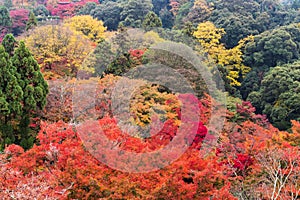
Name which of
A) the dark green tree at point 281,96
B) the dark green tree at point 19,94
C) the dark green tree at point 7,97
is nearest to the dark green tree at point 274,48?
the dark green tree at point 281,96

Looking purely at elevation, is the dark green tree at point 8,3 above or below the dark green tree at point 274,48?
below

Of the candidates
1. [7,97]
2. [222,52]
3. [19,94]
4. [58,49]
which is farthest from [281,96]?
[7,97]

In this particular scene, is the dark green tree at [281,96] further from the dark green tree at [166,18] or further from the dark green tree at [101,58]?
the dark green tree at [166,18]

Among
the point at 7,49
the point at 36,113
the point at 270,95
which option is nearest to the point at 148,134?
the point at 36,113

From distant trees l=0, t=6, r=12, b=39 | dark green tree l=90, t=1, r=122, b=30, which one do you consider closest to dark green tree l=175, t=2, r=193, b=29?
dark green tree l=90, t=1, r=122, b=30

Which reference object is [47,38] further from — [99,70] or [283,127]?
[283,127]

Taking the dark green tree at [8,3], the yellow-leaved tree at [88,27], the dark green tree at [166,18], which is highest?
the yellow-leaved tree at [88,27]

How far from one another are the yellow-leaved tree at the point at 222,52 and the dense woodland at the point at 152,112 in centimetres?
9

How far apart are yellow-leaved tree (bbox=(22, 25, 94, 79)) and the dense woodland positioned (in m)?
0.07

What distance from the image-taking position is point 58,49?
21.9m

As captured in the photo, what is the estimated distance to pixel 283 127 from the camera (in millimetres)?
20453

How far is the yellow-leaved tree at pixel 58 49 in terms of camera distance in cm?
2109

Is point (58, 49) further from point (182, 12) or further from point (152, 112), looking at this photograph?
point (182, 12)

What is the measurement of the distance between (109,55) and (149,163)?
12905 mm
